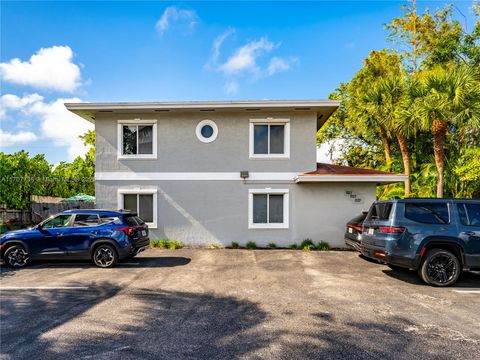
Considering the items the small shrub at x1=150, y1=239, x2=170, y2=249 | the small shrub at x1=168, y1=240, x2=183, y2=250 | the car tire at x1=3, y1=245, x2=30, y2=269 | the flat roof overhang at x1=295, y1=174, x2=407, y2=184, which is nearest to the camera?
the car tire at x1=3, y1=245, x2=30, y2=269

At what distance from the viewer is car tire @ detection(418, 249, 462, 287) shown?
21.6ft

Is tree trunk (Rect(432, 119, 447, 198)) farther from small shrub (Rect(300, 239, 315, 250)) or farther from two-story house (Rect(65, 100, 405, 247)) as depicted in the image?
small shrub (Rect(300, 239, 315, 250))

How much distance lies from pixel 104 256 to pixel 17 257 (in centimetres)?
257

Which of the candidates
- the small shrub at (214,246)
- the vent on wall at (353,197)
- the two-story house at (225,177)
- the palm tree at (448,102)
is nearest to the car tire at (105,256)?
the two-story house at (225,177)

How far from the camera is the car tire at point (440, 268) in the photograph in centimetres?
659

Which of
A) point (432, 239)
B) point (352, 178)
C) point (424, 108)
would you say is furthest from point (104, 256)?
point (424, 108)

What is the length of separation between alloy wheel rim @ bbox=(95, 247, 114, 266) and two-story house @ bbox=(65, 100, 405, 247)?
3.31 meters

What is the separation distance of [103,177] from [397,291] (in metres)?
10.8

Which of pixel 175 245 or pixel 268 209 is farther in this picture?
pixel 268 209

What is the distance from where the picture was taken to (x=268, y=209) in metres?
11.5

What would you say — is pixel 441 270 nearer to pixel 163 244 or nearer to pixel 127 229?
pixel 127 229

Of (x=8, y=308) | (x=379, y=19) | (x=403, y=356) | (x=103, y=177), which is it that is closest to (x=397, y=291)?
(x=403, y=356)

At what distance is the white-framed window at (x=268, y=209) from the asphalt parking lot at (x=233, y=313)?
3.29 meters

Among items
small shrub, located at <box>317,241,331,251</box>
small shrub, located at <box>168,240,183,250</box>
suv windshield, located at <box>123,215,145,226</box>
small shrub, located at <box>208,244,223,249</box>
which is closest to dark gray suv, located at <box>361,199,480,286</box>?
small shrub, located at <box>317,241,331,251</box>
